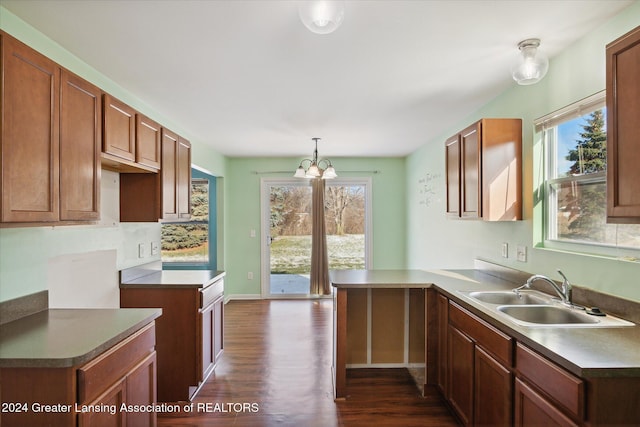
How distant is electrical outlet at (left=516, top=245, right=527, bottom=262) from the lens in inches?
96.9

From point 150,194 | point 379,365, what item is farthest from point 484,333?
point 150,194

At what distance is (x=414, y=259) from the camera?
5.21 meters

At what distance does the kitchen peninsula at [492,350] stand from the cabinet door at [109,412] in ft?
4.86

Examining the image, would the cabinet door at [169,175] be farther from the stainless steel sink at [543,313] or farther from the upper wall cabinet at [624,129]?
the upper wall cabinet at [624,129]

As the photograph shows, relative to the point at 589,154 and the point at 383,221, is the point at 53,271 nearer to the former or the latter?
the point at 589,154

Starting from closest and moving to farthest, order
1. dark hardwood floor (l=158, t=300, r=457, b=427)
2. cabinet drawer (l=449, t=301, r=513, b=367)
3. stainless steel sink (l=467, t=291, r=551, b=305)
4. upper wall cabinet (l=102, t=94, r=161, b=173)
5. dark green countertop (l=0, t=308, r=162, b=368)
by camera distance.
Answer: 1. dark green countertop (l=0, t=308, r=162, b=368)
2. cabinet drawer (l=449, t=301, r=513, b=367)
3. upper wall cabinet (l=102, t=94, r=161, b=173)
4. stainless steel sink (l=467, t=291, r=551, b=305)
5. dark hardwood floor (l=158, t=300, r=457, b=427)

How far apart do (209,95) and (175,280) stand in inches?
60.4

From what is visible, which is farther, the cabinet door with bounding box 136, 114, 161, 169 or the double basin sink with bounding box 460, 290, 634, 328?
the cabinet door with bounding box 136, 114, 161, 169

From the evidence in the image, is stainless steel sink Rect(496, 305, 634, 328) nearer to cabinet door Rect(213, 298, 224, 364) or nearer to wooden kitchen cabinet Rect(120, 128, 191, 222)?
cabinet door Rect(213, 298, 224, 364)

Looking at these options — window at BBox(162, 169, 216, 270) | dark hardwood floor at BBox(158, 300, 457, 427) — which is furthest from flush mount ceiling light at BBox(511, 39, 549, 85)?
window at BBox(162, 169, 216, 270)

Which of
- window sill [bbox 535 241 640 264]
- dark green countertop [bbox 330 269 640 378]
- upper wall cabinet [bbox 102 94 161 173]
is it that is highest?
upper wall cabinet [bbox 102 94 161 173]

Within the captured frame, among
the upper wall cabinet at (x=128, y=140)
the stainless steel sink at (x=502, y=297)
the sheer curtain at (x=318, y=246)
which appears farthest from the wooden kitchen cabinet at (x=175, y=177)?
the sheer curtain at (x=318, y=246)

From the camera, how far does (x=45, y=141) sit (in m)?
1.51

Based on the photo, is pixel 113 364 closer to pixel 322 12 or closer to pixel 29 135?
pixel 29 135
